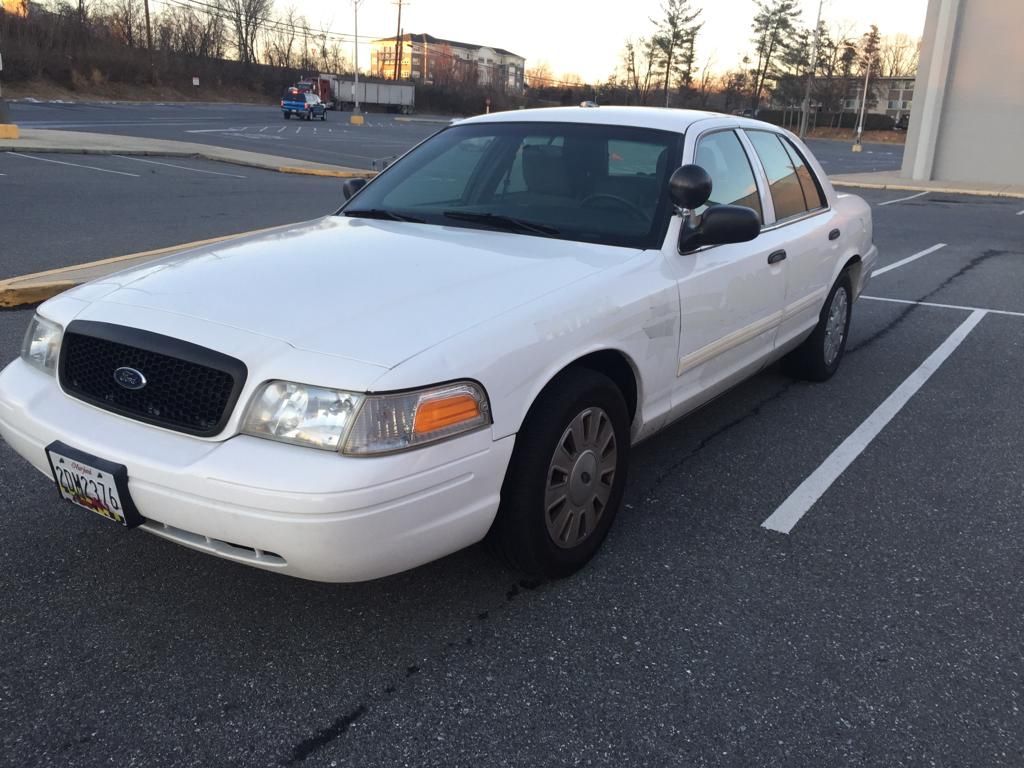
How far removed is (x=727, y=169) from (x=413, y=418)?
246cm

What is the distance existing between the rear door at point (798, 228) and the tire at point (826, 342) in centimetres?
20

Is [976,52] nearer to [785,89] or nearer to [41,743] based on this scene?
[41,743]

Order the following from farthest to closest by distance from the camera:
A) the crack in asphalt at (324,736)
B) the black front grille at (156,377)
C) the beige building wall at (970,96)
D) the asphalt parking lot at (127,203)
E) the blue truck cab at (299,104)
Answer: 1. the blue truck cab at (299,104)
2. the beige building wall at (970,96)
3. the asphalt parking lot at (127,203)
4. the black front grille at (156,377)
5. the crack in asphalt at (324,736)

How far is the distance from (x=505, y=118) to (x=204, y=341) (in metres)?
2.34

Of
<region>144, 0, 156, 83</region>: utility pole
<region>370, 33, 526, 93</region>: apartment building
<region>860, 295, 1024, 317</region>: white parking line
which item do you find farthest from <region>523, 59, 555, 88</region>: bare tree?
<region>860, 295, 1024, 317</region>: white parking line

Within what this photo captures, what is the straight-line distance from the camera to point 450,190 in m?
4.08

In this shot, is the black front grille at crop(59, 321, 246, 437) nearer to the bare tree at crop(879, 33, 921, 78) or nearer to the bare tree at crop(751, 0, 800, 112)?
the bare tree at crop(751, 0, 800, 112)

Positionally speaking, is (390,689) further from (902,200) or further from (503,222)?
(902,200)

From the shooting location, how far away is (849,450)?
4.51 m

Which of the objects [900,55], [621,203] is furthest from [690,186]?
[900,55]

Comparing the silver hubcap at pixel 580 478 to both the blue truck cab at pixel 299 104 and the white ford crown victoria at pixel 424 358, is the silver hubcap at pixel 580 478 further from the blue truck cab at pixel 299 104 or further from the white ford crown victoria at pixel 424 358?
the blue truck cab at pixel 299 104

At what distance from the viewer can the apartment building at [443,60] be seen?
111 metres

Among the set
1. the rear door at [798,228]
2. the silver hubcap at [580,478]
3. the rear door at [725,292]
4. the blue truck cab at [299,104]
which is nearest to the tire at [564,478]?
the silver hubcap at [580,478]

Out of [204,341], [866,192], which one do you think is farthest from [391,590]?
[866,192]
